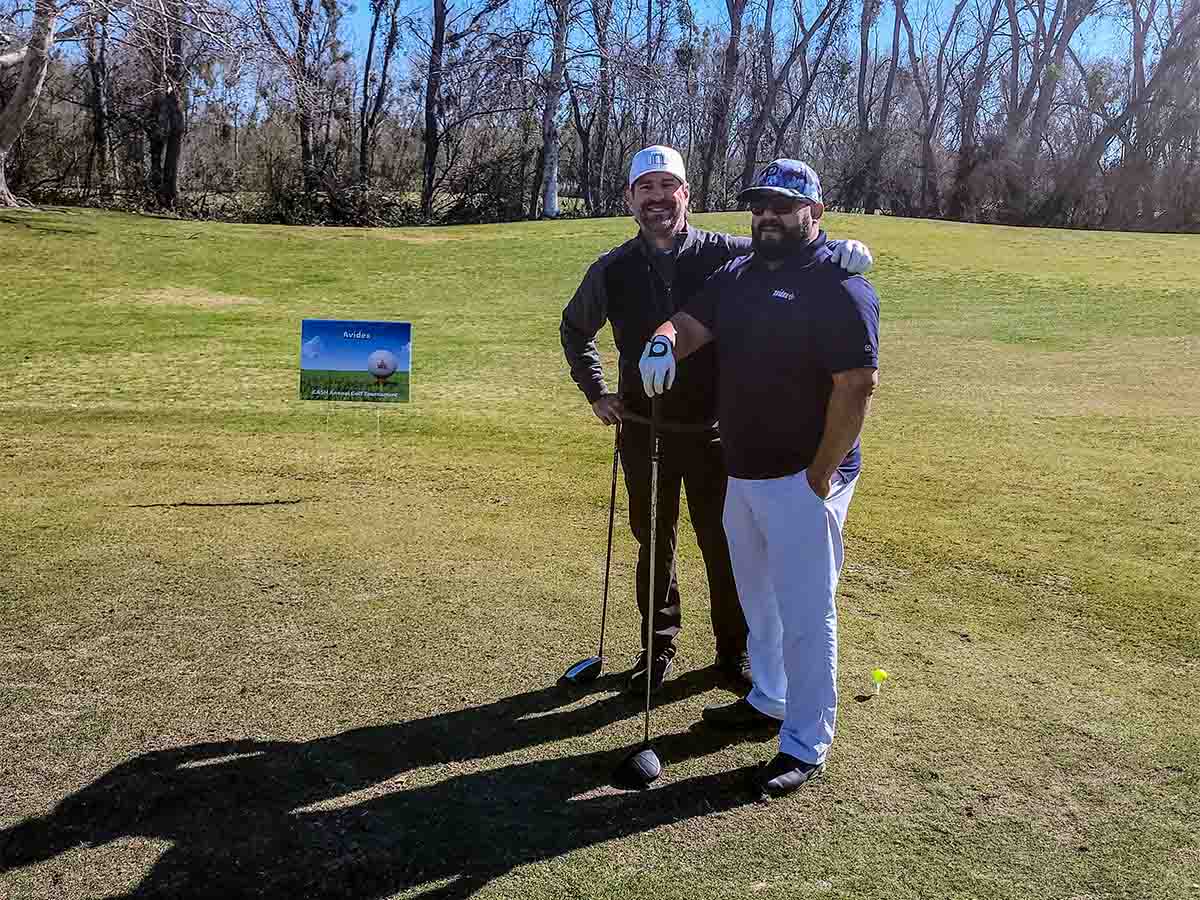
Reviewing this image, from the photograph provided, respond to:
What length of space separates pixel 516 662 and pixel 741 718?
1116 millimetres

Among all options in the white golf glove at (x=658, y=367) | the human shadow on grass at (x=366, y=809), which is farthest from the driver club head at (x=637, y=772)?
the white golf glove at (x=658, y=367)

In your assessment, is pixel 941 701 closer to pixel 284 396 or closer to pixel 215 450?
pixel 215 450

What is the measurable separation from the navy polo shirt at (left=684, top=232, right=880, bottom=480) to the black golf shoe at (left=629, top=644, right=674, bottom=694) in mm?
1115

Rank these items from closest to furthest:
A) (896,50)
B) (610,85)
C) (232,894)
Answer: (232,894) < (610,85) < (896,50)

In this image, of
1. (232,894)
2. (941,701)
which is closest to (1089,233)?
(941,701)

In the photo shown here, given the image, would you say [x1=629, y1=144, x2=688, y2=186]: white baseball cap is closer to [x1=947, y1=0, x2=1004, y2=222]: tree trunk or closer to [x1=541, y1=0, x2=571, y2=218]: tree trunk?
[x1=541, y1=0, x2=571, y2=218]: tree trunk

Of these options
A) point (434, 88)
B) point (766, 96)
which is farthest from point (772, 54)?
point (434, 88)

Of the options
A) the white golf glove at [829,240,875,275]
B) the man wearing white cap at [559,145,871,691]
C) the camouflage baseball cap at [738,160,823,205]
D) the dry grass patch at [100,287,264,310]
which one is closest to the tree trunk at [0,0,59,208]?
the dry grass patch at [100,287,264,310]

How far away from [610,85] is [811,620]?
36.6m

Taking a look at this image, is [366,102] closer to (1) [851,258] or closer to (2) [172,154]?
(2) [172,154]

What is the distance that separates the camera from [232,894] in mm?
3197

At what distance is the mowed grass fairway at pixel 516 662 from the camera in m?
3.45

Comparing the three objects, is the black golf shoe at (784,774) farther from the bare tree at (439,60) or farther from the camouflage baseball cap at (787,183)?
the bare tree at (439,60)

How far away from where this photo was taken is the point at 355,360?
322 inches
